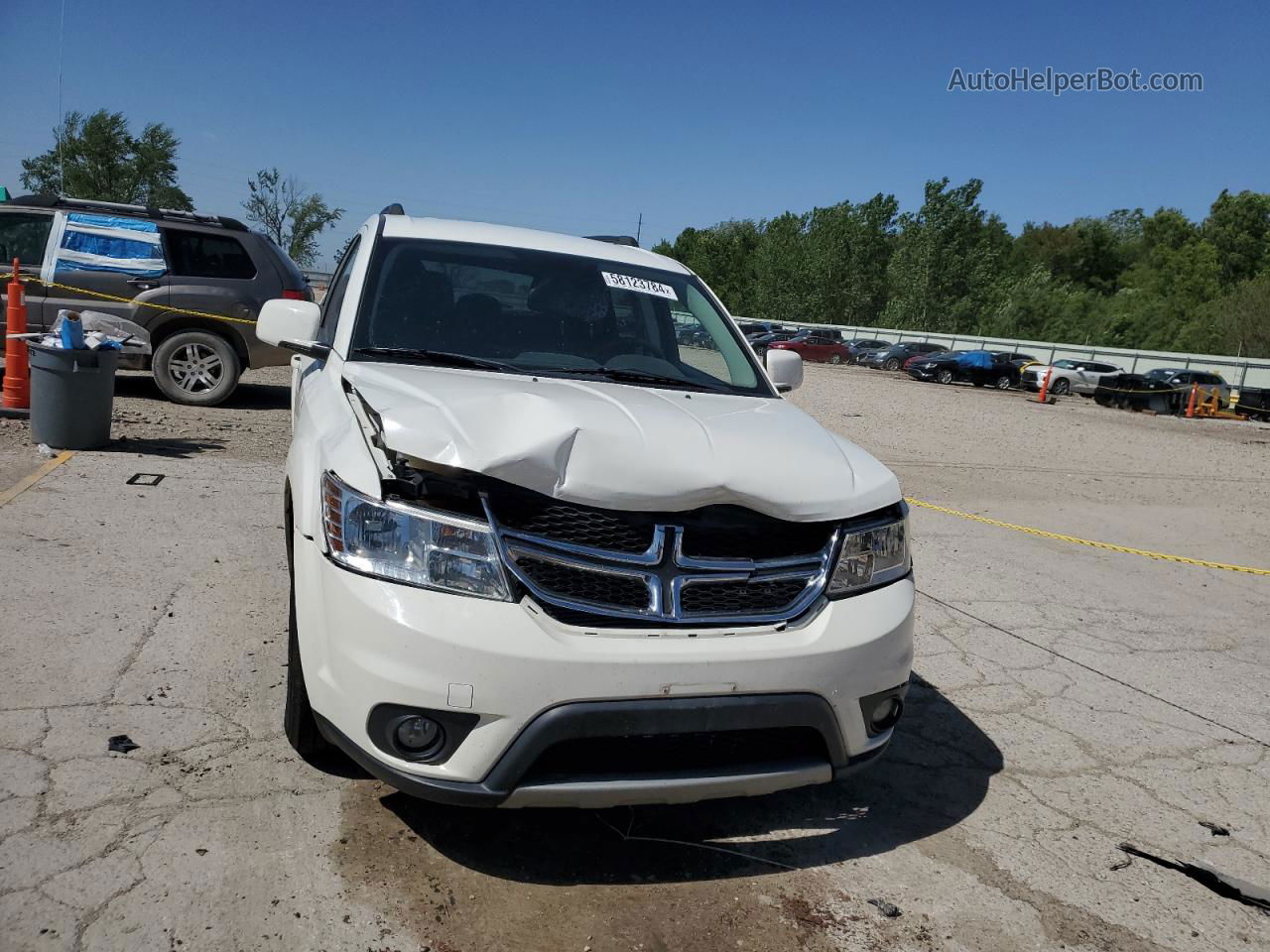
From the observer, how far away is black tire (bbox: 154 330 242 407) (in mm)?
10609

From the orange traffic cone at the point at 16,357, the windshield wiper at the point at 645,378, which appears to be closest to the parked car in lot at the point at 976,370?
the orange traffic cone at the point at 16,357

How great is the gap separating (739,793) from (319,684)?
116cm

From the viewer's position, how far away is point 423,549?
252cm

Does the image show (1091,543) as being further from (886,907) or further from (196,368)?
(196,368)

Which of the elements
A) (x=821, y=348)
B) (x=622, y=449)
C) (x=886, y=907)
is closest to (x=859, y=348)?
(x=821, y=348)

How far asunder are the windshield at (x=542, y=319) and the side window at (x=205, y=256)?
24.5ft

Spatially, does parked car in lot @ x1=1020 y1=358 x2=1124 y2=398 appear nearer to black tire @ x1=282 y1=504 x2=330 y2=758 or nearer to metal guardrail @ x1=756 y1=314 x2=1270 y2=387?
metal guardrail @ x1=756 y1=314 x2=1270 y2=387

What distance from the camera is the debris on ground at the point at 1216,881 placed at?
3027mm

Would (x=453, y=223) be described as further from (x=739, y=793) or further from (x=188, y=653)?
(x=739, y=793)

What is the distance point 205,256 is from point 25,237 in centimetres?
172

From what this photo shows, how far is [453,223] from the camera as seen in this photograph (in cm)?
457

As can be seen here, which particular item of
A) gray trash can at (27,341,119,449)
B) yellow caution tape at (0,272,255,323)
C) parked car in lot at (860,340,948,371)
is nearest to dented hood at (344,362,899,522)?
gray trash can at (27,341,119,449)

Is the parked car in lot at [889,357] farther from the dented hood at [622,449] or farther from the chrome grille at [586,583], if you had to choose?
the chrome grille at [586,583]

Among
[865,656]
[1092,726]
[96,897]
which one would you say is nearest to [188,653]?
[96,897]
